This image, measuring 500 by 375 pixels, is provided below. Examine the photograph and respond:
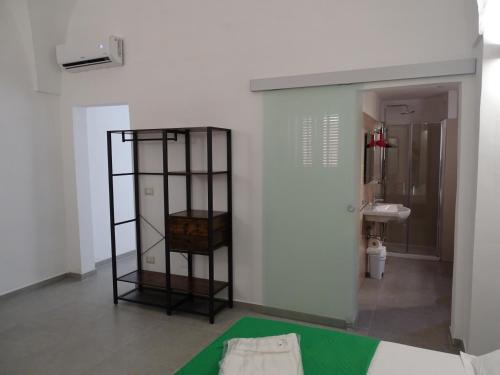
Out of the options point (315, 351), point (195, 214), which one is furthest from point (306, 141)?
point (315, 351)

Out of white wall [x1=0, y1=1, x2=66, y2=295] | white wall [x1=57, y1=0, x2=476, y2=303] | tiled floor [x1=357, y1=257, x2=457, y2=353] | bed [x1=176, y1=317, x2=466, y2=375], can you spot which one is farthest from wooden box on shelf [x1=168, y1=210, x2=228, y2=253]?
white wall [x1=0, y1=1, x2=66, y2=295]

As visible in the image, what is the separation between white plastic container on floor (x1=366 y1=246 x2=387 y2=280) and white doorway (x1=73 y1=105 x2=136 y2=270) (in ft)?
11.4

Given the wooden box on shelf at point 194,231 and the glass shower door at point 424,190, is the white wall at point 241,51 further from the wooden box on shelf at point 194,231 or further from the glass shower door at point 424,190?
the glass shower door at point 424,190

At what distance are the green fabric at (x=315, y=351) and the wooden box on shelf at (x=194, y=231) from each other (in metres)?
1.22

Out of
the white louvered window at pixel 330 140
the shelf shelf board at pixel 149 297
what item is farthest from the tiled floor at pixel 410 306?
the shelf shelf board at pixel 149 297

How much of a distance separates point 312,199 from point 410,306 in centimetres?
156

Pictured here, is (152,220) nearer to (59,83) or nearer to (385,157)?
(59,83)

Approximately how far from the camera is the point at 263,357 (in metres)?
1.70

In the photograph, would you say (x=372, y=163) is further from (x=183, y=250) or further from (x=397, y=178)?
(x=183, y=250)

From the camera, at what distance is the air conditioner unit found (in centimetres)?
385

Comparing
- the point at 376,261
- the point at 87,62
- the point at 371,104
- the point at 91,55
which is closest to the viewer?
the point at 91,55

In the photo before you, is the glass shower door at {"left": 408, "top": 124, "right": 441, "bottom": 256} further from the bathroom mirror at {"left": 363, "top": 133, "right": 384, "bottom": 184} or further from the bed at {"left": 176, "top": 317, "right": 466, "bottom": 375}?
the bed at {"left": 176, "top": 317, "right": 466, "bottom": 375}

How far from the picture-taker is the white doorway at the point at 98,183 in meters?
4.54

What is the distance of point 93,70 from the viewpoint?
420 centimetres
